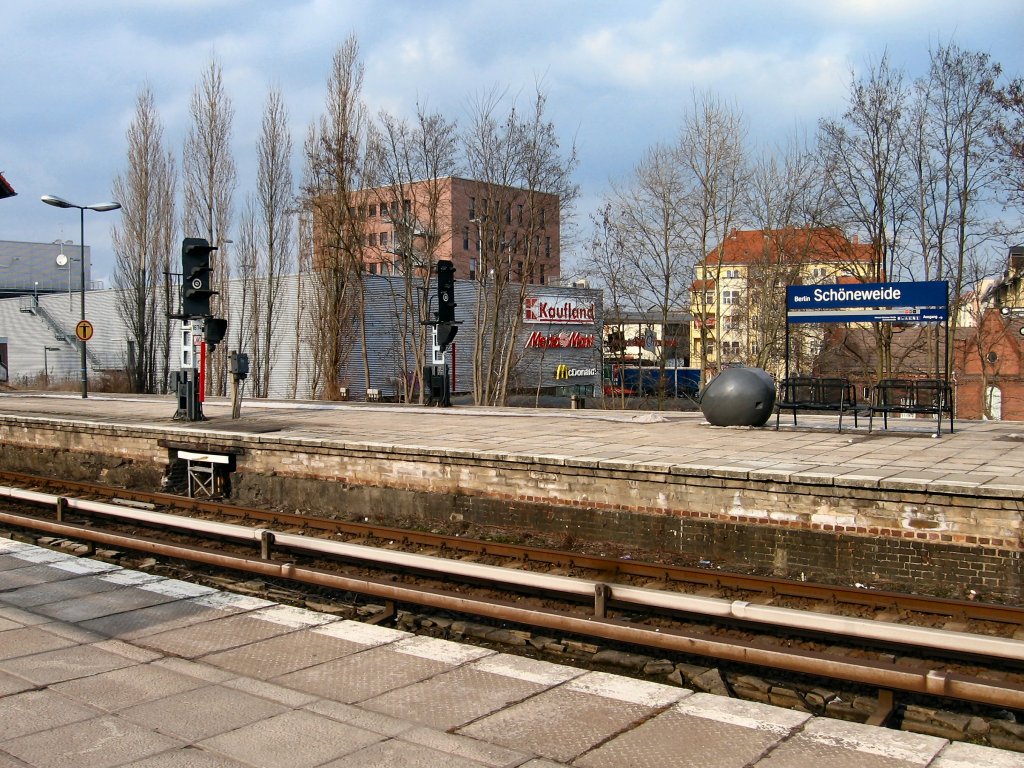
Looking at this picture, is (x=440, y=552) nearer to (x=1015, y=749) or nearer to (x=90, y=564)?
(x=90, y=564)

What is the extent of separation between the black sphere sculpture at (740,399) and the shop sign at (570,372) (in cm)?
3226

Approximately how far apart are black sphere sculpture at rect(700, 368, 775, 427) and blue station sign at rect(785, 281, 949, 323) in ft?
4.31

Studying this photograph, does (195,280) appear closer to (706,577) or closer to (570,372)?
(706,577)

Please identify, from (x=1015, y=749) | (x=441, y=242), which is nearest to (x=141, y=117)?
(x=441, y=242)

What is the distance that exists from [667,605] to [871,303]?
9.65 meters

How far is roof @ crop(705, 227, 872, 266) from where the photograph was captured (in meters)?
29.6

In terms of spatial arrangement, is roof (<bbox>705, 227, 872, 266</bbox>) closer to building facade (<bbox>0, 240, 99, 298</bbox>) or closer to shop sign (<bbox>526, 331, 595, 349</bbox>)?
shop sign (<bbox>526, 331, 595, 349</bbox>)

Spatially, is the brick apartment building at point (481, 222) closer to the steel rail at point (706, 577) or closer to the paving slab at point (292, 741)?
the steel rail at point (706, 577)

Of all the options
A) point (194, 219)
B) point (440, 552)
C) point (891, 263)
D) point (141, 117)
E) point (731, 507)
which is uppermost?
point (141, 117)

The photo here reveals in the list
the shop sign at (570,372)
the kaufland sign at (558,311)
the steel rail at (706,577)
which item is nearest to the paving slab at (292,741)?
the steel rail at (706,577)

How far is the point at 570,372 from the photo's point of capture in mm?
49562

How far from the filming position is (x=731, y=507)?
1017 centimetres

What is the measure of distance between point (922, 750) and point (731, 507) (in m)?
5.80

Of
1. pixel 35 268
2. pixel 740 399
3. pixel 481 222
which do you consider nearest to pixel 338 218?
pixel 481 222
